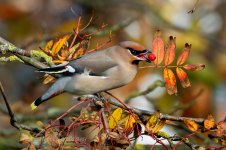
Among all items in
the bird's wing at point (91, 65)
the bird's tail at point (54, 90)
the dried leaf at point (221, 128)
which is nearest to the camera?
the dried leaf at point (221, 128)

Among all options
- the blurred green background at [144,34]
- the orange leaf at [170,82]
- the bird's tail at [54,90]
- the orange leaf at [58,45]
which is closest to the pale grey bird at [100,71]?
the bird's tail at [54,90]

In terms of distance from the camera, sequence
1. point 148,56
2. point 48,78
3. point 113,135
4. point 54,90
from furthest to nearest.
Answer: point 48,78, point 54,90, point 148,56, point 113,135

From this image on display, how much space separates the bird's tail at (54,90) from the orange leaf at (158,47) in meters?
0.52

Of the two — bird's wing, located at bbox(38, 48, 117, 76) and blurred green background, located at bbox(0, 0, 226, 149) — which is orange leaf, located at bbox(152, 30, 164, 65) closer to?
bird's wing, located at bbox(38, 48, 117, 76)

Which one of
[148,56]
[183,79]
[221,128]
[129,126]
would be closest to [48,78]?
[148,56]

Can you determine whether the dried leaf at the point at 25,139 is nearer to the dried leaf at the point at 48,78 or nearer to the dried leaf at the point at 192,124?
the dried leaf at the point at 48,78

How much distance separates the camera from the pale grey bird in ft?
11.0

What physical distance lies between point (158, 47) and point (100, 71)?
1.66 ft

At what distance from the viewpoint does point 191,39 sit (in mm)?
7629

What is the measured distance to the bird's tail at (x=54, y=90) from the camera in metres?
3.21

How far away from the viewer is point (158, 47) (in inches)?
121

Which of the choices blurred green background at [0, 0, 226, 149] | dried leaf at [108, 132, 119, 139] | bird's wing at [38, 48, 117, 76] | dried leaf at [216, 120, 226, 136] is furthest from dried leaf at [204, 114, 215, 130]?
blurred green background at [0, 0, 226, 149]

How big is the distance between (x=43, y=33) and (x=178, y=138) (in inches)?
81.8

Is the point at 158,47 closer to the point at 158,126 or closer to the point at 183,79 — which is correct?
the point at 183,79
